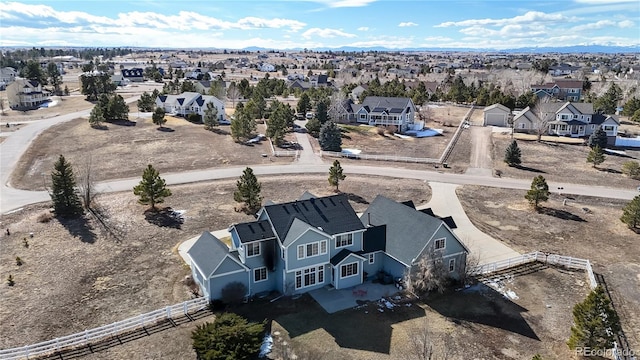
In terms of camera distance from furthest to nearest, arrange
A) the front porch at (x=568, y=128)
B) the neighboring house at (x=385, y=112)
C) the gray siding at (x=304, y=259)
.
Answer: the neighboring house at (x=385, y=112) → the front porch at (x=568, y=128) → the gray siding at (x=304, y=259)

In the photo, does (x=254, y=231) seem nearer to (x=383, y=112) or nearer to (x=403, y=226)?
(x=403, y=226)

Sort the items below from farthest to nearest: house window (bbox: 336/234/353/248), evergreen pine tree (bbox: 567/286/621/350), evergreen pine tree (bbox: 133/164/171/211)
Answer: evergreen pine tree (bbox: 133/164/171/211)
house window (bbox: 336/234/353/248)
evergreen pine tree (bbox: 567/286/621/350)

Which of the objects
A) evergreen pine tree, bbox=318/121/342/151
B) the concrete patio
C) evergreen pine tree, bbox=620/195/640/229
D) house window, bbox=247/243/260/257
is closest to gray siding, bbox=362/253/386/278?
A: the concrete patio

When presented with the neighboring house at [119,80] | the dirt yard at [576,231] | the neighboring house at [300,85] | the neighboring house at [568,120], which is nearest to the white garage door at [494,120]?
the neighboring house at [568,120]

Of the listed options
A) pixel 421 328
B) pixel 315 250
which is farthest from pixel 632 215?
→ pixel 315 250

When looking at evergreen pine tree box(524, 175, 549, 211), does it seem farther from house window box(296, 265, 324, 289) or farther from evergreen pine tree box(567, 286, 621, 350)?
house window box(296, 265, 324, 289)

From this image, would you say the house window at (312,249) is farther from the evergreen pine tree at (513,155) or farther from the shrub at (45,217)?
the evergreen pine tree at (513,155)
